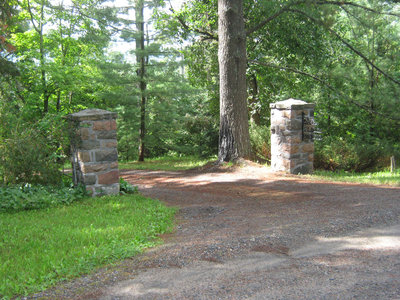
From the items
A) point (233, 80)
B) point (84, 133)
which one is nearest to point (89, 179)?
point (84, 133)

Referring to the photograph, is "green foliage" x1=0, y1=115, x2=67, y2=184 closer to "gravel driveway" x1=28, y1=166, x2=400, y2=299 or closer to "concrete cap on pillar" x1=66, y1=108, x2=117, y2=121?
"concrete cap on pillar" x1=66, y1=108, x2=117, y2=121

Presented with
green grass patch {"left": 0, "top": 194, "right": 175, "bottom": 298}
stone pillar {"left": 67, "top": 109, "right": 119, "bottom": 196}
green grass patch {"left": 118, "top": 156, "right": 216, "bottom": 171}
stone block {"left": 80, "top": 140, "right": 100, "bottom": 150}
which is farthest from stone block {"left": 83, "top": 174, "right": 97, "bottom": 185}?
green grass patch {"left": 118, "top": 156, "right": 216, "bottom": 171}

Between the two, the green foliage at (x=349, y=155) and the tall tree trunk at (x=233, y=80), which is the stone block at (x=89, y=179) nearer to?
the tall tree trunk at (x=233, y=80)

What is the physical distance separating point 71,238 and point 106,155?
2536 millimetres

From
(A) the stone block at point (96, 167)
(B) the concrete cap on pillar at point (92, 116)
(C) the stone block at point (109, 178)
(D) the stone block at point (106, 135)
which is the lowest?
(C) the stone block at point (109, 178)

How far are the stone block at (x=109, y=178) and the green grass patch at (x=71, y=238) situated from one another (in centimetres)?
49

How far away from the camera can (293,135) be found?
26.9 ft

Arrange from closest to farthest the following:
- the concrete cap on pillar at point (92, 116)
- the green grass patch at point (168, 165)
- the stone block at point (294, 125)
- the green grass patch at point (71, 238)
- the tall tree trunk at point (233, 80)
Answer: the green grass patch at point (71, 238) < the concrete cap on pillar at point (92, 116) < the stone block at point (294, 125) < the tall tree trunk at point (233, 80) < the green grass patch at point (168, 165)

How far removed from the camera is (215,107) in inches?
601

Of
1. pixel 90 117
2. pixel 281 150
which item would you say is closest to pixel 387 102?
pixel 281 150

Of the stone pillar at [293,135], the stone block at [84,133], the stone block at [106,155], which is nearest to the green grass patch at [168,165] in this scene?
the stone pillar at [293,135]

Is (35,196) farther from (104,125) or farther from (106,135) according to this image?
(104,125)

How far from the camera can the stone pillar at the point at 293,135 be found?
8.18 meters

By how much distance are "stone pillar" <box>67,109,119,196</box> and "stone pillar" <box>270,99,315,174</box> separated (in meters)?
3.95
